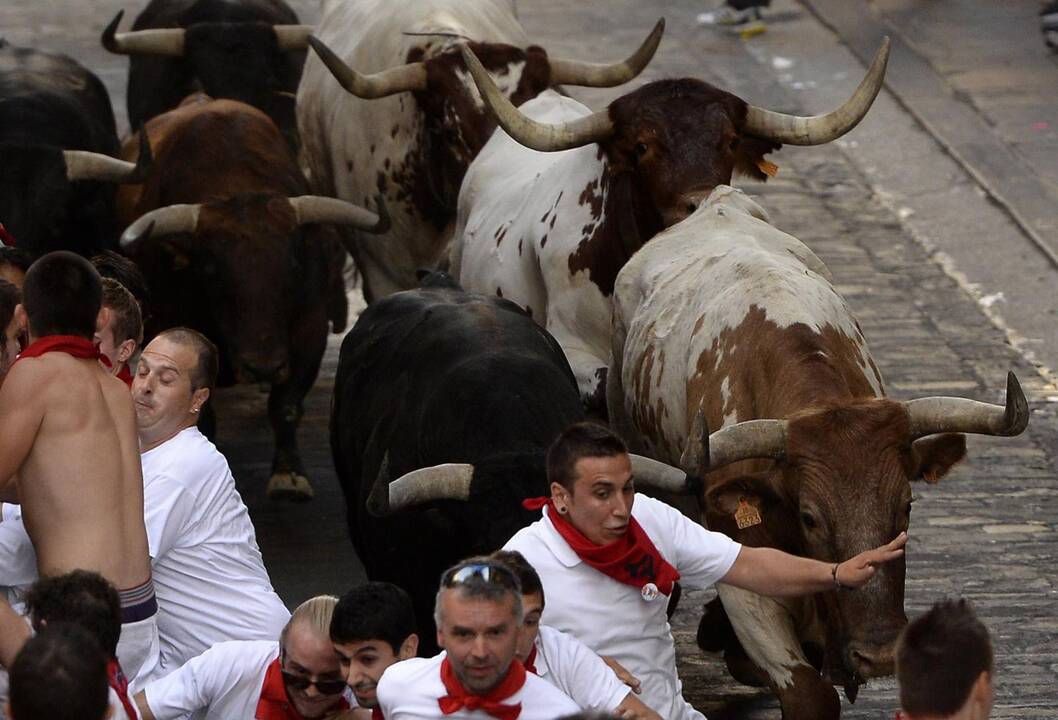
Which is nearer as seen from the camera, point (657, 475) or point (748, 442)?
point (748, 442)

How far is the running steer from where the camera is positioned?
9875 mm

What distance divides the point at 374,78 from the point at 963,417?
4.68 meters

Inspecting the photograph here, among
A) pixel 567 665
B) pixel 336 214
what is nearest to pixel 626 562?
pixel 567 665

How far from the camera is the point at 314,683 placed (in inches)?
219

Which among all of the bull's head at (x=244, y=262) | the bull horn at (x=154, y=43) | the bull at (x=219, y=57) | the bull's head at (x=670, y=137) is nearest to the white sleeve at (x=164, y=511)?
the bull's head at (x=670, y=137)

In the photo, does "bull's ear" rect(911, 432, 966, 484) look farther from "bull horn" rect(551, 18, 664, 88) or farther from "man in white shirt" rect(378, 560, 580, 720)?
"bull horn" rect(551, 18, 664, 88)

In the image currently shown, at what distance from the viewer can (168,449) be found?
6359mm

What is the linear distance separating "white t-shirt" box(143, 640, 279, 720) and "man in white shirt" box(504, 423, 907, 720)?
776mm

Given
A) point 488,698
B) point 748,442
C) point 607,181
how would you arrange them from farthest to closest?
1. point 607,181
2. point 748,442
3. point 488,698

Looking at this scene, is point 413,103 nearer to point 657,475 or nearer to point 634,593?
point 657,475

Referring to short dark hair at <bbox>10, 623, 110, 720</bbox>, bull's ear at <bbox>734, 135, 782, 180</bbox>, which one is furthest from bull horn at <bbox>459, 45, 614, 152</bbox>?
short dark hair at <bbox>10, 623, 110, 720</bbox>

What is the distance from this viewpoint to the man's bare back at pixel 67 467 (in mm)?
5707

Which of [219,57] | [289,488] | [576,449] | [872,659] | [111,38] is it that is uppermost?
[576,449]

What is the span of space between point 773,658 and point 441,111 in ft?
15.2
